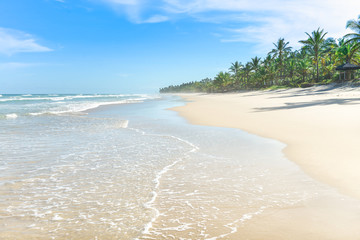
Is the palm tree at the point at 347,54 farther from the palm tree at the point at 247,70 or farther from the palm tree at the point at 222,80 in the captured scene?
the palm tree at the point at 222,80

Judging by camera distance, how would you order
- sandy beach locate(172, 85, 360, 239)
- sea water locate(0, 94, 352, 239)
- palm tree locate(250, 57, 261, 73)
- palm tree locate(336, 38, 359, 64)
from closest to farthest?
sandy beach locate(172, 85, 360, 239)
sea water locate(0, 94, 352, 239)
palm tree locate(336, 38, 359, 64)
palm tree locate(250, 57, 261, 73)

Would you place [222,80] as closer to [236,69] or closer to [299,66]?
[236,69]

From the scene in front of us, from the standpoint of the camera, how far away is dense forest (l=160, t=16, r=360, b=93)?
4410 cm

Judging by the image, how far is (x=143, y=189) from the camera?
483 centimetres

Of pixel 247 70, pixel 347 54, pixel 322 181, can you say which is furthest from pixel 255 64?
pixel 322 181

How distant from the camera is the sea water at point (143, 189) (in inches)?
136

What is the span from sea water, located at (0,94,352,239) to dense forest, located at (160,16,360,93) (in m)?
36.9

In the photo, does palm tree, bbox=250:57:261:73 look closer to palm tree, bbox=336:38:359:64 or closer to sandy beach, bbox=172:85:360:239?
palm tree, bbox=336:38:359:64

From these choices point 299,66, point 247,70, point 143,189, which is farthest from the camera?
point 247,70

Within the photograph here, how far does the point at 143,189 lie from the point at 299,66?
63607 millimetres

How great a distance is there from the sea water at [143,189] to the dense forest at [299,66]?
1454 inches

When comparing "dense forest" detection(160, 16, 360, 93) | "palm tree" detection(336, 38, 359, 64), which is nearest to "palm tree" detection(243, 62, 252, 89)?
"dense forest" detection(160, 16, 360, 93)

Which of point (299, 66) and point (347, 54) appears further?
point (299, 66)

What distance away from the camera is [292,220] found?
3.49 meters
